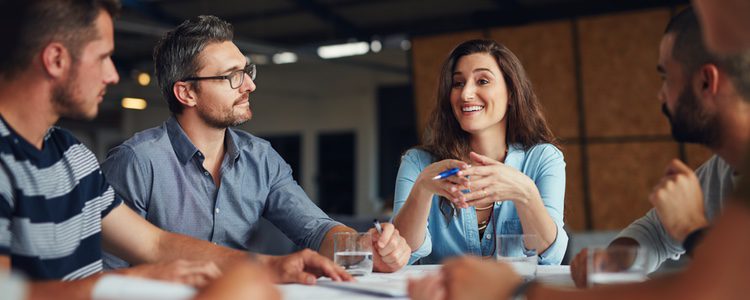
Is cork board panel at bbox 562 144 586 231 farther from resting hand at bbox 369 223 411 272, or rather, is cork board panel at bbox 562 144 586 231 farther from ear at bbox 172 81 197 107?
resting hand at bbox 369 223 411 272

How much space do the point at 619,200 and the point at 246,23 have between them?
270 inches

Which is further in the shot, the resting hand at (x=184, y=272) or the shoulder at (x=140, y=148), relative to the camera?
the shoulder at (x=140, y=148)

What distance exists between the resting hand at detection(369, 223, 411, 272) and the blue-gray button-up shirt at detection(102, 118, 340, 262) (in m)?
0.48

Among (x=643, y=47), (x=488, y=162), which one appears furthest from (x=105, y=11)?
(x=643, y=47)

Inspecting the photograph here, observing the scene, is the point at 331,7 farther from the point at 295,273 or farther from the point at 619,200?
the point at 295,273

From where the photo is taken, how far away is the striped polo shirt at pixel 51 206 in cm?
160

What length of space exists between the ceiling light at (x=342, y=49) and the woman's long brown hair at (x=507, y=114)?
9.13m

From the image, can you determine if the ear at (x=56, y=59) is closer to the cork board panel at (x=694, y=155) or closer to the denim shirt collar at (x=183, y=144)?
the denim shirt collar at (x=183, y=144)

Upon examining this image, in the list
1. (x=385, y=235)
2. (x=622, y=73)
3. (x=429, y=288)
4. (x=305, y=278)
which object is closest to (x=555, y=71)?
(x=622, y=73)

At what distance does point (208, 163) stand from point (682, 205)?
181 cm

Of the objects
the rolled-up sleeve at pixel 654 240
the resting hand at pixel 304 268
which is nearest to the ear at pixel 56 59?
the resting hand at pixel 304 268

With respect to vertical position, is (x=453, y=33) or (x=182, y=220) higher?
(x=453, y=33)

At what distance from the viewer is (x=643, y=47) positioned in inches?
289

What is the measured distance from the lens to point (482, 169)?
2.49 metres
